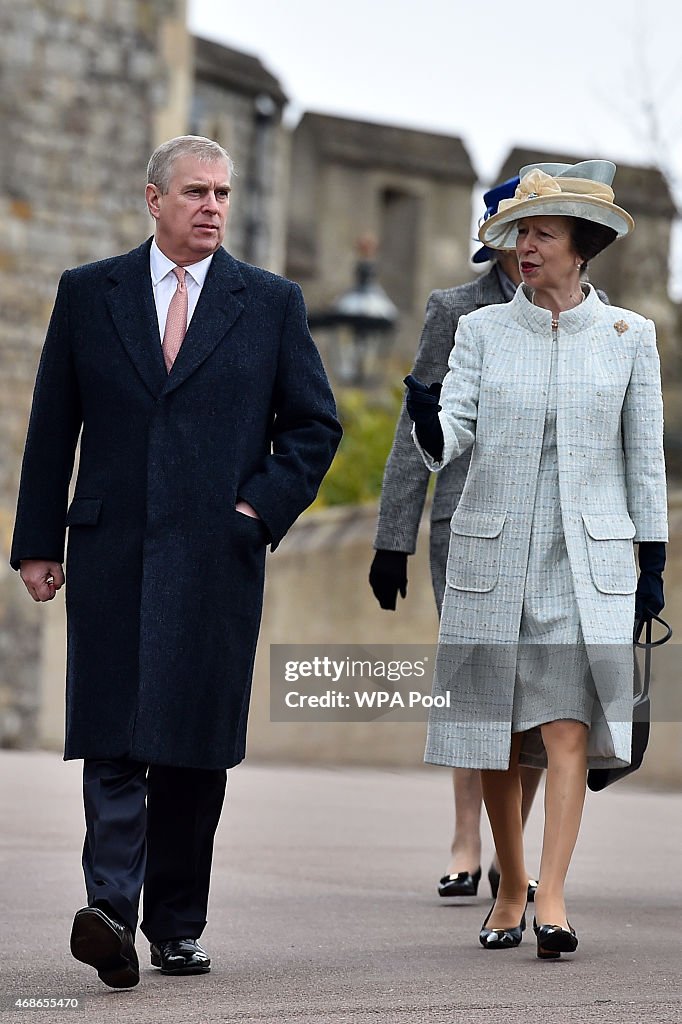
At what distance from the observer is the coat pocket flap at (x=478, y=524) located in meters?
5.11

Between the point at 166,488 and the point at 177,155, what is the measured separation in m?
0.82

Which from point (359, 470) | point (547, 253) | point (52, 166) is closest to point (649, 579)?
point (547, 253)

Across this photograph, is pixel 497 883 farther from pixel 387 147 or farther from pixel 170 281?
pixel 387 147

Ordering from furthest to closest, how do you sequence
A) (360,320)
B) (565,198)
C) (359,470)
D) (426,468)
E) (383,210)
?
(383,210) → (360,320) → (359,470) → (426,468) → (565,198)

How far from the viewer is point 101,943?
4305 millimetres

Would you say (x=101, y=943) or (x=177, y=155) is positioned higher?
(x=177, y=155)

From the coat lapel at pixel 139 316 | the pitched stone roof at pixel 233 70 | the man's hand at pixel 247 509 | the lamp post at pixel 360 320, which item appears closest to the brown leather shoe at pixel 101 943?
the man's hand at pixel 247 509

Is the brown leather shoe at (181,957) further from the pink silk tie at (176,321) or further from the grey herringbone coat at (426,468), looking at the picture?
the grey herringbone coat at (426,468)

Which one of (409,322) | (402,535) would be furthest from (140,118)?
(409,322)

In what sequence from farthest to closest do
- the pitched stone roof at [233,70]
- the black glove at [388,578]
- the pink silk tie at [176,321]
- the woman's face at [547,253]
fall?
the pitched stone roof at [233,70] < the black glove at [388,578] < the woman's face at [547,253] < the pink silk tie at [176,321]

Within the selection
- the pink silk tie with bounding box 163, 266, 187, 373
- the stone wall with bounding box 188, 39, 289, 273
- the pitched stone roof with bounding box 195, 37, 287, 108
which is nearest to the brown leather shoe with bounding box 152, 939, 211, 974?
the pink silk tie with bounding box 163, 266, 187, 373

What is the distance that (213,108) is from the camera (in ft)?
93.1

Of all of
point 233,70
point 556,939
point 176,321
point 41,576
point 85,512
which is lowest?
point 556,939

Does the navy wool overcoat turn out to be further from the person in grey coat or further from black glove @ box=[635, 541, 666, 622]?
the person in grey coat
